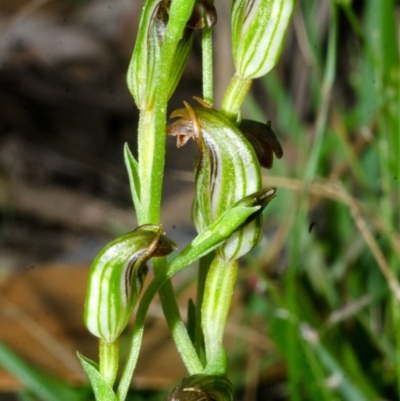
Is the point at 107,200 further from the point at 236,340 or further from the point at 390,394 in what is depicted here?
the point at 390,394

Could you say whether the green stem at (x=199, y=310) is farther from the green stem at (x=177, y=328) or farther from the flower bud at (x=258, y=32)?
the flower bud at (x=258, y=32)

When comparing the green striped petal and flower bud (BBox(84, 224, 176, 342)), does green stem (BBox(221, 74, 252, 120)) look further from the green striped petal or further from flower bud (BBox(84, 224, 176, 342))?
flower bud (BBox(84, 224, 176, 342))

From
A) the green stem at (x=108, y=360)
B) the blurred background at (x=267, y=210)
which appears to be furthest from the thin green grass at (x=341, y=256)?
the green stem at (x=108, y=360)

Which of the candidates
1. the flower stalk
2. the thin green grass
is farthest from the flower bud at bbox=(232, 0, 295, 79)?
the thin green grass

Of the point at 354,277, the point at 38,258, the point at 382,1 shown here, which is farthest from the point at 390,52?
the point at 38,258

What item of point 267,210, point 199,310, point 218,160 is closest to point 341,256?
point 267,210
